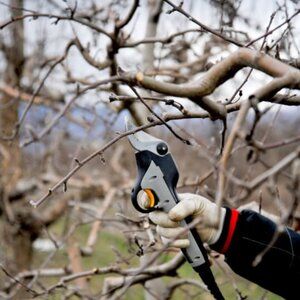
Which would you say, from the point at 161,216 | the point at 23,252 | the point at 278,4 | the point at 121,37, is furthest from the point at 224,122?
the point at 23,252

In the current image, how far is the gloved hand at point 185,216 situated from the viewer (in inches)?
61.7

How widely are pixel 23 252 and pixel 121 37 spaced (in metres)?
4.18

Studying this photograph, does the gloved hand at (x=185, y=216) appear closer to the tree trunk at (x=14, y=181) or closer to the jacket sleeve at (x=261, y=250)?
the jacket sleeve at (x=261, y=250)

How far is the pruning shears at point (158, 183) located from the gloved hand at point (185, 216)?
3cm

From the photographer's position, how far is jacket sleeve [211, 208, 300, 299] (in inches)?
64.2

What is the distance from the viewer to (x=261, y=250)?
1.65m

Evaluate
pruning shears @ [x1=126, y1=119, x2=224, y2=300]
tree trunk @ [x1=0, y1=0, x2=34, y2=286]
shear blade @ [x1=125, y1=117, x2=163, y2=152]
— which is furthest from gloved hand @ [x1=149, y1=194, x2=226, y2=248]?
tree trunk @ [x1=0, y1=0, x2=34, y2=286]

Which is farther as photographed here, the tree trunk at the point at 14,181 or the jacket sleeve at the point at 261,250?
the tree trunk at the point at 14,181

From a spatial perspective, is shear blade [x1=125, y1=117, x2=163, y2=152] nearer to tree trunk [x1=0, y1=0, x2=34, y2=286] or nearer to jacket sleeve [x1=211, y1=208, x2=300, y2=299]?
jacket sleeve [x1=211, y1=208, x2=300, y2=299]

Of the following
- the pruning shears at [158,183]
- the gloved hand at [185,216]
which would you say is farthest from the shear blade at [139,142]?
the gloved hand at [185,216]

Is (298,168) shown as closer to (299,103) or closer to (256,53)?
(256,53)

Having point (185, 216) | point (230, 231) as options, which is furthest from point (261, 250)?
point (185, 216)

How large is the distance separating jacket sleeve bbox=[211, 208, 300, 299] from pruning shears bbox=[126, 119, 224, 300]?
0.09 metres

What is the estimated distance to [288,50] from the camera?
222 cm
